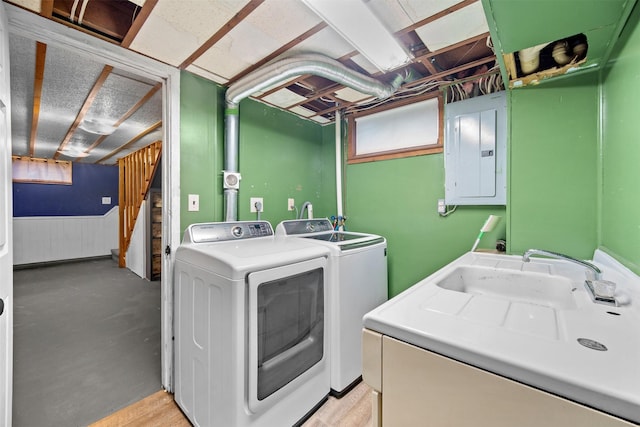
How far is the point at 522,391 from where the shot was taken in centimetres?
49

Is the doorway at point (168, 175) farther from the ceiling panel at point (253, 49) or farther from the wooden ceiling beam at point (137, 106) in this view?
the wooden ceiling beam at point (137, 106)

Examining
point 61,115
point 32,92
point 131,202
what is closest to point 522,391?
point 32,92

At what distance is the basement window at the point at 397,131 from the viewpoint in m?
2.21

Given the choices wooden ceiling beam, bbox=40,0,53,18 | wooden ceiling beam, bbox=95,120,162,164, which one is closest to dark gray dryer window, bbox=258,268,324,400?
wooden ceiling beam, bbox=40,0,53,18

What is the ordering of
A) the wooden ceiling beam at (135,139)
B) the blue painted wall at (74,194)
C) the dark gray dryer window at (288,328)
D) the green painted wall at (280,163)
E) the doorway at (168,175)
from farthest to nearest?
the blue painted wall at (74,194)
the wooden ceiling beam at (135,139)
the green painted wall at (280,163)
the doorway at (168,175)
the dark gray dryer window at (288,328)

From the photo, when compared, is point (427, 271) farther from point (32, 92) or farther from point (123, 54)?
point (32, 92)

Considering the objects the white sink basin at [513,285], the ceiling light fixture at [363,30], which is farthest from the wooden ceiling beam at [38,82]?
the white sink basin at [513,285]

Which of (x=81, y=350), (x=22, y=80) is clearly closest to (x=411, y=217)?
(x=81, y=350)

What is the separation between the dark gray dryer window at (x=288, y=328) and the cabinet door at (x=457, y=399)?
799 millimetres

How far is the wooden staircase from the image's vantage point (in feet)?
14.2

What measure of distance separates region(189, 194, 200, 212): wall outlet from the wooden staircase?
2.83 metres

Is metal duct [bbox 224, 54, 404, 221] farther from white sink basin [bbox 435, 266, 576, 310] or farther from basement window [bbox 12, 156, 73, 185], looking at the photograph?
basement window [bbox 12, 156, 73, 185]

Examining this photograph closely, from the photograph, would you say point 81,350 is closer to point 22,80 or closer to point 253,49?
point 22,80

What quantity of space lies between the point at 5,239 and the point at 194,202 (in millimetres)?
938
